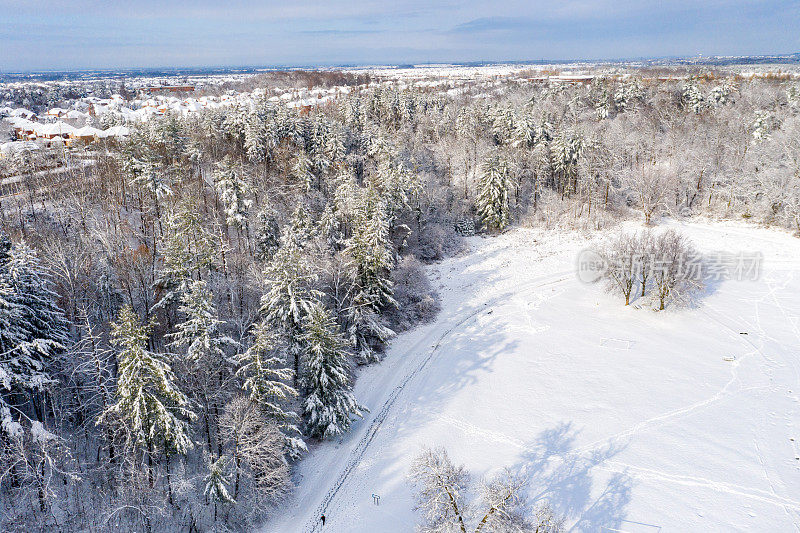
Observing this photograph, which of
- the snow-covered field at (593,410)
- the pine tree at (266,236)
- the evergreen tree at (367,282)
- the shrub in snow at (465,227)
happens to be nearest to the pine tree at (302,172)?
the pine tree at (266,236)

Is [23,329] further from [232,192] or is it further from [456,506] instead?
[232,192]

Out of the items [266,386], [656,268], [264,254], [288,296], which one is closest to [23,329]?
[266,386]

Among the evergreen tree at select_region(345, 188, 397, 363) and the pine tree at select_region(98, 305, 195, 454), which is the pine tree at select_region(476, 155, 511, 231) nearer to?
the evergreen tree at select_region(345, 188, 397, 363)

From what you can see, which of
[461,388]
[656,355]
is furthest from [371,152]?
[656,355]

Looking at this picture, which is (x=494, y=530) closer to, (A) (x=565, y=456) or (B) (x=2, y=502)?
(A) (x=565, y=456)

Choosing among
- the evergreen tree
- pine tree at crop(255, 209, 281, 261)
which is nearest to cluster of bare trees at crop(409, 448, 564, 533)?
the evergreen tree

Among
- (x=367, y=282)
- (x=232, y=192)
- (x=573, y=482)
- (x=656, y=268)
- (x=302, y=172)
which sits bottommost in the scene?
(x=573, y=482)

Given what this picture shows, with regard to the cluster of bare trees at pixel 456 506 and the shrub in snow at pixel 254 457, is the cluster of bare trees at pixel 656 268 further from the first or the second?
the shrub in snow at pixel 254 457
